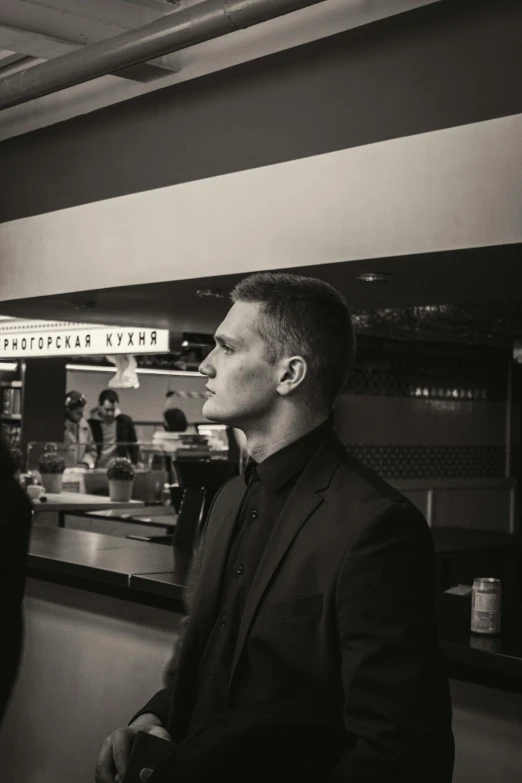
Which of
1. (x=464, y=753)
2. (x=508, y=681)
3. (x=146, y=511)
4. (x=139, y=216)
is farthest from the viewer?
(x=146, y=511)

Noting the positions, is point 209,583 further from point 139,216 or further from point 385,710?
point 139,216

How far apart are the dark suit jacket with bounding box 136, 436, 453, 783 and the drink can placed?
1.10 metres

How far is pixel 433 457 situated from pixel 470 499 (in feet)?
2.19

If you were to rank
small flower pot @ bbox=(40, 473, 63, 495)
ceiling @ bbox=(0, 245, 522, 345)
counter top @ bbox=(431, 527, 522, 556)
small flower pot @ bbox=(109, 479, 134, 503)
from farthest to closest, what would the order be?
small flower pot @ bbox=(40, 473, 63, 495) < small flower pot @ bbox=(109, 479, 134, 503) < counter top @ bbox=(431, 527, 522, 556) < ceiling @ bbox=(0, 245, 522, 345)

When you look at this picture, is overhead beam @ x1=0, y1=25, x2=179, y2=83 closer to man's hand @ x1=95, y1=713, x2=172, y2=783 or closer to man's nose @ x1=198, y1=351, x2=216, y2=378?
man's nose @ x1=198, y1=351, x2=216, y2=378

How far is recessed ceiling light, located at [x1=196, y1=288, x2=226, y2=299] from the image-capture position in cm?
430

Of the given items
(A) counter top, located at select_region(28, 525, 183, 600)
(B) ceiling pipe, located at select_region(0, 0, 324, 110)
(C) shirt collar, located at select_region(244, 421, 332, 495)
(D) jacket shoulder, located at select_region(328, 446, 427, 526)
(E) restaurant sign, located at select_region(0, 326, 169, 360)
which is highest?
(B) ceiling pipe, located at select_region(0, 0, 324, 110)

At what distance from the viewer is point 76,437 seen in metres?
12.7

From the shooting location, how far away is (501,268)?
3.45 m

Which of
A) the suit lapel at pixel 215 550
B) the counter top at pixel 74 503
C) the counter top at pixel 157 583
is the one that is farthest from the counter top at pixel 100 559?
the counter top at pixel 74 503

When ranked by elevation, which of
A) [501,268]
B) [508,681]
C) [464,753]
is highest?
[501,268]

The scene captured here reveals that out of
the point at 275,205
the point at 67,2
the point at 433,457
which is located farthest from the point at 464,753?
the point at 433,457

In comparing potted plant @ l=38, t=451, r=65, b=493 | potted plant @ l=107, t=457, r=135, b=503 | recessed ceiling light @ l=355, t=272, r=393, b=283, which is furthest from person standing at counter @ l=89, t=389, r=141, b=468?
recessed ceiling light @ l=355, t=272, r=393, b=283

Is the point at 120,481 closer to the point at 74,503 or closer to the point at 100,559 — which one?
the point at 74,503
